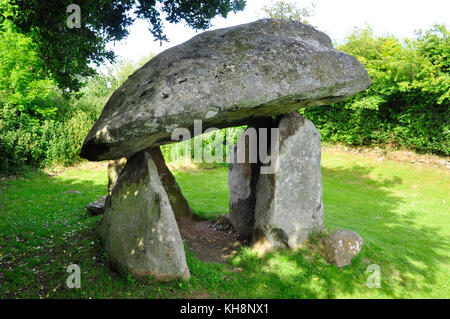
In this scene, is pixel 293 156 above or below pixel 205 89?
below

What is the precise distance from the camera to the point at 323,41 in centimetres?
702

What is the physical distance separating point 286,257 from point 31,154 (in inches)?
613

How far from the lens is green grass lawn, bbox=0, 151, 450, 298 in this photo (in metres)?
5.54

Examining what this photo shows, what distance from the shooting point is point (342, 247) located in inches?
260

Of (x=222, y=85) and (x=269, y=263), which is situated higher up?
(x=222, y=85)

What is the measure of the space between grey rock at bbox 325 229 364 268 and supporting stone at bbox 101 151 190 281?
10.2 ft

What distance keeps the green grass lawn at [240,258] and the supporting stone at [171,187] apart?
1012 mm

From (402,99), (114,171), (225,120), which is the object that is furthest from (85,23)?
(402,99)

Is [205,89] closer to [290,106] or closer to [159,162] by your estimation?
[290,106]

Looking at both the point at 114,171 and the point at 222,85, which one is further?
the point at 114,171

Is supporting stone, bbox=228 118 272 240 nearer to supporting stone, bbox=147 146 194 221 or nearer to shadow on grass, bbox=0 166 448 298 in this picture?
shadow on grass, bbox=0 166 448 298

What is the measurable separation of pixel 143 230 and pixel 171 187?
116 inches

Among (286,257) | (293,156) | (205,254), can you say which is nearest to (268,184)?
(293,156)

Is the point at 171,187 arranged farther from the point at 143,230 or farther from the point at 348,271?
the point at 348,271
